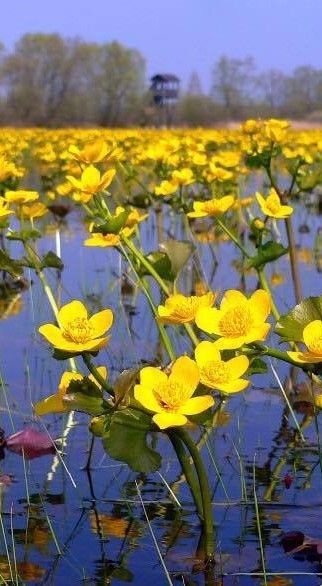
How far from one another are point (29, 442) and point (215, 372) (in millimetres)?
647

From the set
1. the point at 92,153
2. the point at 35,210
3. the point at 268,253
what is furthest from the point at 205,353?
the point at 35,210

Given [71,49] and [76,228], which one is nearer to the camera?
[76,228]

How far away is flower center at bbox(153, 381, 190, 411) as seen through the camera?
1.03m

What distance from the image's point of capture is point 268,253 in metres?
1.64

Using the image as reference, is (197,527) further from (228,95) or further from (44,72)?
(44,72)

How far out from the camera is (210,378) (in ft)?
3.51

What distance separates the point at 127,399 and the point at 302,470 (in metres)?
0.64

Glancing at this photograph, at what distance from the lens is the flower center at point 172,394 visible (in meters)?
1.03

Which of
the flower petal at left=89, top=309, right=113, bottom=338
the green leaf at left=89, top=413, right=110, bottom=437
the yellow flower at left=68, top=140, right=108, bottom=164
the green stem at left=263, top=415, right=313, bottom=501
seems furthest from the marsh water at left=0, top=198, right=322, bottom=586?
the yellow flower at left=68, top=140, right=108, bottom=164

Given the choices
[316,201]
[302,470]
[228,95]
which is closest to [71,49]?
[228,95]

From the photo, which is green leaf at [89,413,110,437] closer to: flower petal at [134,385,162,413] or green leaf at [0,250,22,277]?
flower petal at [134,385,162,413]

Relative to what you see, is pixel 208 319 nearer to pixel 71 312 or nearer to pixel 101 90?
pixel 71 312

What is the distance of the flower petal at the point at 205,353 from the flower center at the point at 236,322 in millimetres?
47

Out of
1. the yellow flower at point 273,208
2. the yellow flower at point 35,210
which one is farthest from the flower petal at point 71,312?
the yellow flower at point 35,210
